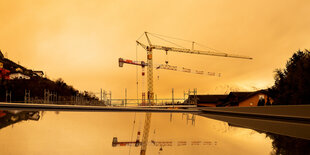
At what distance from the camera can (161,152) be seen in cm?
367

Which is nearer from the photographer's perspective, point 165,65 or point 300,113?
point 300,113

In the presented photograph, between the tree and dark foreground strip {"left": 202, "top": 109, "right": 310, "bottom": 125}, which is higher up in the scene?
the tree

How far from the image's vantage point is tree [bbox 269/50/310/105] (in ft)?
94.4

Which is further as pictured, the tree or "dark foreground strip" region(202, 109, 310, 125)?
the tree

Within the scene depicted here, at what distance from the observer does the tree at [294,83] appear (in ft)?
94.4

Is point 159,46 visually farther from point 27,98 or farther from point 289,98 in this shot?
point 289,98

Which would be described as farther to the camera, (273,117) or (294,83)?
(294,83)

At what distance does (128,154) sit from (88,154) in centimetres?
46

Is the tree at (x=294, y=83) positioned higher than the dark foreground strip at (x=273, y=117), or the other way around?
the tree at (x=294, y=83)

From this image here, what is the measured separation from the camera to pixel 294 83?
101ft

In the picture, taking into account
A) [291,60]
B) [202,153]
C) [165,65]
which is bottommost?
[202,153]

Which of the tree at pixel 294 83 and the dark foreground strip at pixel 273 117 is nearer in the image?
the dark foreground strip at pixel 273 117

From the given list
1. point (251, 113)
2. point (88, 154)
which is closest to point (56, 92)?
point (251, 113)

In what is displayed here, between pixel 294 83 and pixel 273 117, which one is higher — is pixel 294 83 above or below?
above
